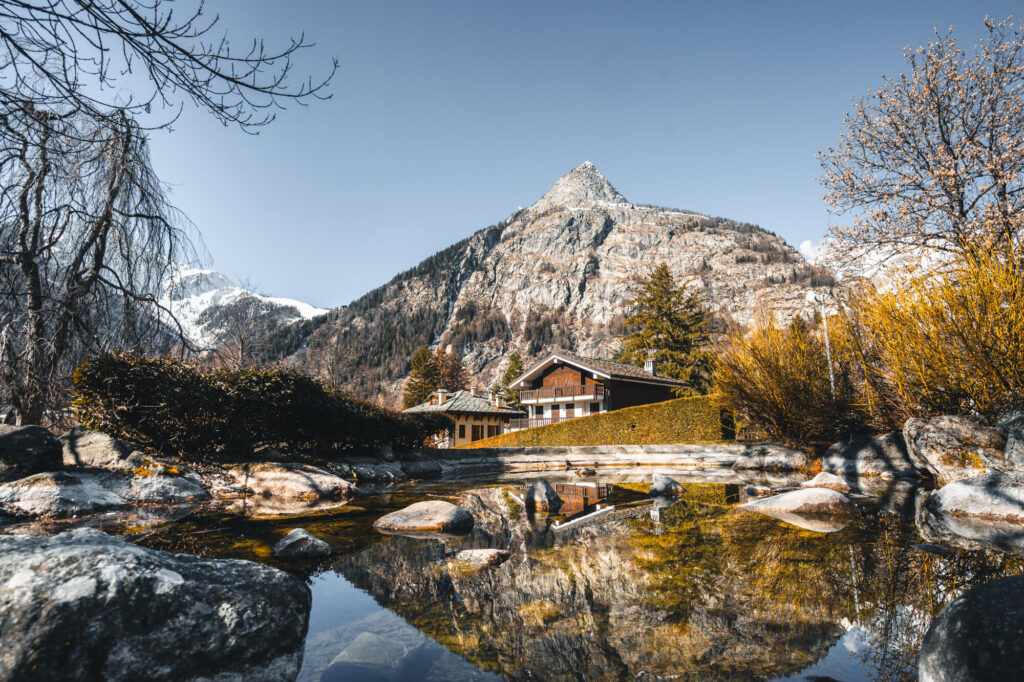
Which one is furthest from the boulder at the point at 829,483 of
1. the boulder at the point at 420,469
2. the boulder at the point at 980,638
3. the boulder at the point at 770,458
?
the boulder at the point at 420,469

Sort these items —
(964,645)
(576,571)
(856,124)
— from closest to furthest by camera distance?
(964,645) → (576,571) → (856,124)

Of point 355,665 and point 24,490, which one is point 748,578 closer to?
point 355,665

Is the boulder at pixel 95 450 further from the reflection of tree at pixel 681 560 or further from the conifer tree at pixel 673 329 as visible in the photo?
the conifer tree at pixel 673 329

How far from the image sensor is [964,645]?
2.07 m

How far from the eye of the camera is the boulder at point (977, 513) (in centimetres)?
548

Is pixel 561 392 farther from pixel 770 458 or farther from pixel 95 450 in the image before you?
pixel 95 450

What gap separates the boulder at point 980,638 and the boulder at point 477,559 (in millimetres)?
3350

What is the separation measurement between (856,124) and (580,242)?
601 ft

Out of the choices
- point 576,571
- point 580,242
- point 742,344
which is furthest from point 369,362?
point 576,571

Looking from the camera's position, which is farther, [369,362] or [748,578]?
[369,362]

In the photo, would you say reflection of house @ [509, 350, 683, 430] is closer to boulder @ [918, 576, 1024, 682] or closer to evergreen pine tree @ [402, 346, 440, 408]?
evergreen pine tree @ [402, 346, 440, 408]

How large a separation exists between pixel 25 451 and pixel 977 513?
45.3 feet

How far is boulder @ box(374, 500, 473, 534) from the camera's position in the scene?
6.44m

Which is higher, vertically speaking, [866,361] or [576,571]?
[866,361]
